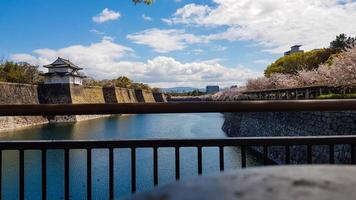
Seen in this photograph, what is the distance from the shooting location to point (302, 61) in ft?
157

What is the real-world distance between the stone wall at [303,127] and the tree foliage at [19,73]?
26.9 metres

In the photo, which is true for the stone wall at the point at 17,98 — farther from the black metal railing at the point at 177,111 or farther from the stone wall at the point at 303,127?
the black metal railing at the point at 177,111

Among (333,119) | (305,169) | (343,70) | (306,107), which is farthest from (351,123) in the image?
(305,169)

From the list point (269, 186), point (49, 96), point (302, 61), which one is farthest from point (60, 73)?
point (269, 186)

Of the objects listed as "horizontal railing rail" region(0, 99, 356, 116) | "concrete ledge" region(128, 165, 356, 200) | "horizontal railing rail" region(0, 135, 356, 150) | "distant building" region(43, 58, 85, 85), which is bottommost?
"horizontal railing rail" region(0, 135, 356, 150)

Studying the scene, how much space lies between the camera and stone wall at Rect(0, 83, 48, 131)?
29178 mm

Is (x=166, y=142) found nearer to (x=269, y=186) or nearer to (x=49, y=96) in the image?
(x=269, y=186)

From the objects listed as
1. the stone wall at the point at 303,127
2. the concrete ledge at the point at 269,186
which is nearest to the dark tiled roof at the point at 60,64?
the stone wall at the point at 303,127

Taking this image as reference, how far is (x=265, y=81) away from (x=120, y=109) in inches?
1560

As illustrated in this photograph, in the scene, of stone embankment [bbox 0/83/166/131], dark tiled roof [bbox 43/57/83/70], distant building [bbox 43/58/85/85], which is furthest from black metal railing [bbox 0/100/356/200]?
dark tiled roof [bbox 43/57/83/70]

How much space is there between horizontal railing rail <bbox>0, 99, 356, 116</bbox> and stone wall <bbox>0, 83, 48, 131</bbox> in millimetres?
28201

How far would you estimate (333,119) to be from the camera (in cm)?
1293

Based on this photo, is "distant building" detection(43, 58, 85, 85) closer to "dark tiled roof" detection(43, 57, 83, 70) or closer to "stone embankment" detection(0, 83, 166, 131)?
"dark tiled roof" detection(43, 57, 83, 70)

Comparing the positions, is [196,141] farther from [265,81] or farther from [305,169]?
[265,81]
